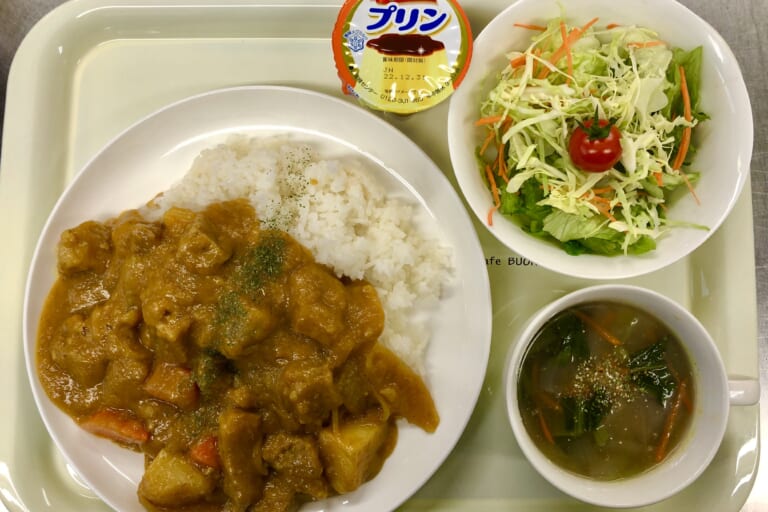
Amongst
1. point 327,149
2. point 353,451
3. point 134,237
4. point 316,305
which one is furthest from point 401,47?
point 353,451

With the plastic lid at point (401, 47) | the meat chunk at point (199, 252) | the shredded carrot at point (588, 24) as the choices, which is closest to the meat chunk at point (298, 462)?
the meat chunk at point (199, 252)

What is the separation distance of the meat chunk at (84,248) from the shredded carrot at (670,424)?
7.95 feet

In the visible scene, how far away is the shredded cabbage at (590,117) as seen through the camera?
2.25 m

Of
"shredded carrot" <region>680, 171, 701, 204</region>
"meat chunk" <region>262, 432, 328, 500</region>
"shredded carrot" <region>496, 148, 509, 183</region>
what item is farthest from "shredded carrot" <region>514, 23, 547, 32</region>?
"meat chunk" <region>262, 432, 328, 500</region>

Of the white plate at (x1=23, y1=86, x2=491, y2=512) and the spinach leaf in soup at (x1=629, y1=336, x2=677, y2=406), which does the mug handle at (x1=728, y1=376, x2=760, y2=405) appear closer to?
the spinach leaf in soup at (x1=629, y1=336, x2=677, y2=406)

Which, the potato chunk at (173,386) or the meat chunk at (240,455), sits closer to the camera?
the meat chunk at (240,455)

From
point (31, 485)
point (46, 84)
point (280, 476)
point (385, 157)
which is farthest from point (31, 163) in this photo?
point (280, 476)

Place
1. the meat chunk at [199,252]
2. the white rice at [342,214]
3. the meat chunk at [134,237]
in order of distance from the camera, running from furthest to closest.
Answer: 1. the white rice at [342,214]
2. the meat chunk at [134,237]
3. the meat chunk at [199,252]

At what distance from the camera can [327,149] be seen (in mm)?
2807

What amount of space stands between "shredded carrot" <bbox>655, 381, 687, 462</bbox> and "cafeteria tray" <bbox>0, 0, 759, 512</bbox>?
517 mm

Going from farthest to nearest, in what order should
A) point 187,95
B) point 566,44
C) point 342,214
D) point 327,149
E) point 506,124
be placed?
point 187,95, point 327,149, point 342,214, point 506,124, point 566,44

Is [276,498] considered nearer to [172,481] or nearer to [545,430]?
[172,481]

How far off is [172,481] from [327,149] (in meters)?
1.57

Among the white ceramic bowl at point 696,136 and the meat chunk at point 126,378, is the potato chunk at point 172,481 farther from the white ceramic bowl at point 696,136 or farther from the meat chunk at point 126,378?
the white ceramic bowl at point 696,136
